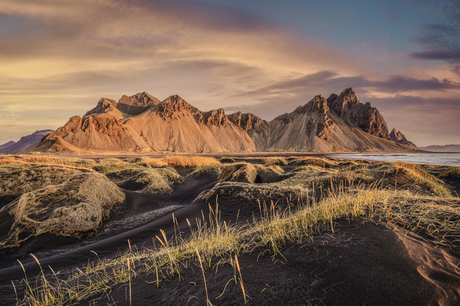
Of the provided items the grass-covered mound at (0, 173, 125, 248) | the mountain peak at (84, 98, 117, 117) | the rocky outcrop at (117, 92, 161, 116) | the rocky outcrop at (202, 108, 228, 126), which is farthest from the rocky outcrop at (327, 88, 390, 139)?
the grass-covered mound at (0, 173, 125, 248)

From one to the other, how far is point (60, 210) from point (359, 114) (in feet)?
652

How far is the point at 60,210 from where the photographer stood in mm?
6527

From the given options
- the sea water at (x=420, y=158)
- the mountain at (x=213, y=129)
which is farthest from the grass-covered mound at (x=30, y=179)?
the mountain at (x=213, y=129)

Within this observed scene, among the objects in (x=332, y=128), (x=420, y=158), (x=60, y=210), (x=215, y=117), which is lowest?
(x=60, y=210)

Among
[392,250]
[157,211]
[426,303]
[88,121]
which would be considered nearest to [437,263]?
[392,250]

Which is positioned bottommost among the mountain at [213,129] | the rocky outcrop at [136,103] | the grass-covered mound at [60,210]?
the grass-covered mound at [60,210]

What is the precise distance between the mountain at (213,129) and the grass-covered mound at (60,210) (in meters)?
72.0

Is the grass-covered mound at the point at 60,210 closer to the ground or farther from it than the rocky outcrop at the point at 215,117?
closer to the ground

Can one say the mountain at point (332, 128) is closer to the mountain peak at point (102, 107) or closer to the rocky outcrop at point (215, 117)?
the rocky outcrop at point (215, 117)

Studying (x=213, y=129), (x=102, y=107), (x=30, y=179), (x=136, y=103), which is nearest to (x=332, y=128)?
(x=213, y=129)

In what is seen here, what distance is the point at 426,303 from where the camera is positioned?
175cm

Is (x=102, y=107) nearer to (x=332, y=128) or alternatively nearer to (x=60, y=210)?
(x=60, y=210)

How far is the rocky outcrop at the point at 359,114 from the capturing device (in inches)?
6654

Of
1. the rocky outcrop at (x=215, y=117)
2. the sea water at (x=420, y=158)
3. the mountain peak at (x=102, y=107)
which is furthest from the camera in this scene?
the rocky outcrop at (x=215, y=117)
